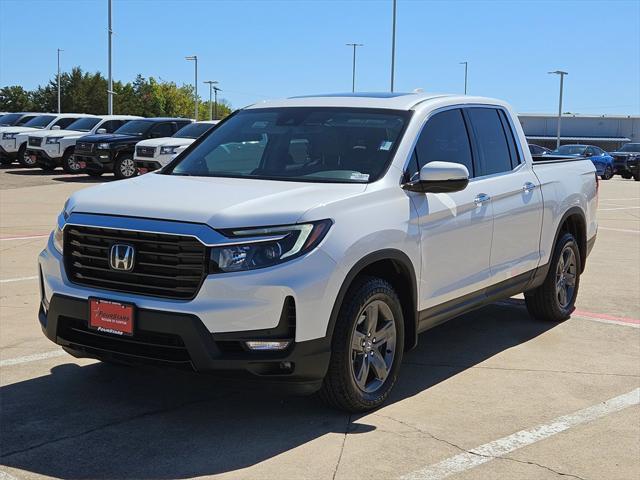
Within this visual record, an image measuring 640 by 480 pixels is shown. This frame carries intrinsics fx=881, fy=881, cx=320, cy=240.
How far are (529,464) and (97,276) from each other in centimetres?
243

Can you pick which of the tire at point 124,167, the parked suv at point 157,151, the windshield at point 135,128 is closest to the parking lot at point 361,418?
the parked suv at point 157,151

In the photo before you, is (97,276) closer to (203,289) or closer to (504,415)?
(203,289)

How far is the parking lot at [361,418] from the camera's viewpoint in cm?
425

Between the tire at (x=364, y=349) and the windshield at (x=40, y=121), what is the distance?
2541cm

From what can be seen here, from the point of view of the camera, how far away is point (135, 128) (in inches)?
950

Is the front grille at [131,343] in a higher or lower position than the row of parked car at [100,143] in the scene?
lower

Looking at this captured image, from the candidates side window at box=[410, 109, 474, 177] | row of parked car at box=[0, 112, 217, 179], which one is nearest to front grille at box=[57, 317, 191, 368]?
side window at box=[410, 109, 474, 177]

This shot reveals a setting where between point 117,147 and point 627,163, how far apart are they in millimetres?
24711

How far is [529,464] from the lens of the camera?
433 cm

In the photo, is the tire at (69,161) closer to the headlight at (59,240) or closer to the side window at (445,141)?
the side window at (445,141)

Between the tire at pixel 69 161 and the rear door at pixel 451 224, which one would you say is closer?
the rear door at pixel 451 224

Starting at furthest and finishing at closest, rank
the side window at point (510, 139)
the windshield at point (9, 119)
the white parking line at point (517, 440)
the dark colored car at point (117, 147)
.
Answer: the windshield at point (9, 119) → the dark colored car at point (117, 147) → the side window at point (510, 139) → the white parking line at point (517, 440)

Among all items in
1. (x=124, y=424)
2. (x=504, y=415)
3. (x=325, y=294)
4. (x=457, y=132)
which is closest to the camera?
(x=325, y=294)

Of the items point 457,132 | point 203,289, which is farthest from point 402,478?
point 457,132
